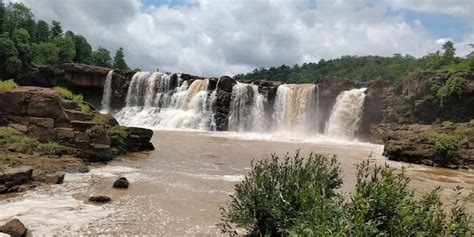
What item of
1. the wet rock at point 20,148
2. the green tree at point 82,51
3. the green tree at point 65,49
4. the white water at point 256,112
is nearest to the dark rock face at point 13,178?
the wet rock at point 20,148

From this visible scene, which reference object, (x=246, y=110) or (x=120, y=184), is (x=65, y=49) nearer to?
(x=246, y=110)

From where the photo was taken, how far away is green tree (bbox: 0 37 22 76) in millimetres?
54062

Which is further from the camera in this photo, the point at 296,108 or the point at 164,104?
the point at 164,104

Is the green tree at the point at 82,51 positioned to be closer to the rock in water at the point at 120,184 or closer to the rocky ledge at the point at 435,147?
the rocky ledge at the point at 435,147

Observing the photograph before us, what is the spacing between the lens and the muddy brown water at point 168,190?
8.60m

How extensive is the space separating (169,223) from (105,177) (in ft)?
17.2

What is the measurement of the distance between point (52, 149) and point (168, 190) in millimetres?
5523

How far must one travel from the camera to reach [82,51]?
8800 centimetres

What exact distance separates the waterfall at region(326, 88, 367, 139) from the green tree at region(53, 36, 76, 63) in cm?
5882

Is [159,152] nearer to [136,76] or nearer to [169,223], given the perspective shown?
[169,223]

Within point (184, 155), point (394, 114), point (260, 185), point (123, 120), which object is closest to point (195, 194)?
point (260, 185)

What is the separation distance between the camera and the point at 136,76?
48.8 metres

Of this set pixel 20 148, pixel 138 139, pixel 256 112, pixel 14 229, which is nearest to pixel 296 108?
pixel 256 112

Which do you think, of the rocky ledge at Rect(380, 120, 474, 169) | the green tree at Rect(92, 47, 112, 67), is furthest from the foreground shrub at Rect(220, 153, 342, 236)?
the green tree at Rect(92, 47, 112, 67)
